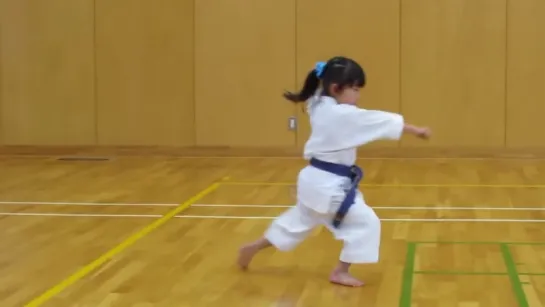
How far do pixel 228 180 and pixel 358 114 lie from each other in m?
3.65

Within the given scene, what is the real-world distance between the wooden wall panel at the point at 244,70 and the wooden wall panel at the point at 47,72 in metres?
1.25

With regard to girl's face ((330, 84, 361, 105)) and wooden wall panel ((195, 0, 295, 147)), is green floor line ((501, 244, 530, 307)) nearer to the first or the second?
girl's face ((330, 84, 361, 105))

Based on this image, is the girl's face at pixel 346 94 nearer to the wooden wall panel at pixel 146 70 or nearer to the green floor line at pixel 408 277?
the green floor line at pixel 408 277

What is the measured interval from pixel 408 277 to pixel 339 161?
2.02ft

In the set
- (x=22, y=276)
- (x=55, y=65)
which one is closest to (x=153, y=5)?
(x=55, y=65)

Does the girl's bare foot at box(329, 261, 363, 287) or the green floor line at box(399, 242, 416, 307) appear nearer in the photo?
the green floor line at box(399, 242, 416, 307)

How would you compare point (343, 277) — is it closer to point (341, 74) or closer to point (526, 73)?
point (341, 74)

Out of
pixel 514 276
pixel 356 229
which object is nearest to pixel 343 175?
pixel 356 229

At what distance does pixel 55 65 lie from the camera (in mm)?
9617

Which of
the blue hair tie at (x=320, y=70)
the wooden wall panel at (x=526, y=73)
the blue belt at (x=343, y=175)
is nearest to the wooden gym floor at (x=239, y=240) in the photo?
the blue belt at (x=343, y=175)

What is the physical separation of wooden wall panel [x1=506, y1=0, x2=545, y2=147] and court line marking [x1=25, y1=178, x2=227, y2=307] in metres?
3.92

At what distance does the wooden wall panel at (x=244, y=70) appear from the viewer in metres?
9.28

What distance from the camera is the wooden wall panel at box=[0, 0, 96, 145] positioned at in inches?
376

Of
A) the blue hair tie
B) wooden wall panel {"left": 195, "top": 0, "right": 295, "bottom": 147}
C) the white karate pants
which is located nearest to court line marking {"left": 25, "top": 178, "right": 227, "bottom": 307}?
the white karate pants
